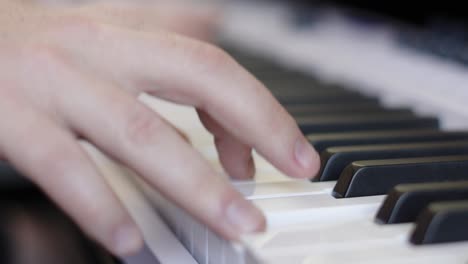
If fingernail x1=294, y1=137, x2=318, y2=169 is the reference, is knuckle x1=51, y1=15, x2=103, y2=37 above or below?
above

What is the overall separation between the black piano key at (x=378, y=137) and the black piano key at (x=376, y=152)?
29 millimetres

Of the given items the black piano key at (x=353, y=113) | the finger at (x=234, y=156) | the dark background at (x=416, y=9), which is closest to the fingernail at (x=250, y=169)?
the finger at (x=234, y=156)

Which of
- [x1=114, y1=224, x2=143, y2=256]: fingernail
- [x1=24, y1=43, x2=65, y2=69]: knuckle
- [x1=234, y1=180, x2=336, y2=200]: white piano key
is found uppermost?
[x1=24, y1=43, x2=65, y2=69]: knuckle

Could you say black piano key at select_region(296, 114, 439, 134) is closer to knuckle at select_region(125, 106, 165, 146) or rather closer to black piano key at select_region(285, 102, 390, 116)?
black piano key at select_region(285, 102, 390, 116)

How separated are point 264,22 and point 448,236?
1361 millimetres

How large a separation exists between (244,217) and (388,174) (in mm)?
159

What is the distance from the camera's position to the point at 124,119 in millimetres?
519

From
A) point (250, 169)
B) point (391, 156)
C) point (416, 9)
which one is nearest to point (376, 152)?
point (391, 156)

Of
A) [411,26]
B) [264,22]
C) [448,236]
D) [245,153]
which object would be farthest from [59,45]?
[264,22]

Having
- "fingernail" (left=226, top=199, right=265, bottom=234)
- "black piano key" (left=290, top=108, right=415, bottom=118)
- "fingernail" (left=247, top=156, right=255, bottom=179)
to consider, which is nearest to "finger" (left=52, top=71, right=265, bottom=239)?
"fingernail" (left=226, top=199, right=265, bottom=234)

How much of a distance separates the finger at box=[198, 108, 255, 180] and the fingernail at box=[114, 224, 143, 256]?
0.47 feet

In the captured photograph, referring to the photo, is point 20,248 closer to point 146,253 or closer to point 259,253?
point 146,253

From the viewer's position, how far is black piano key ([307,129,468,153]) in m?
0.69

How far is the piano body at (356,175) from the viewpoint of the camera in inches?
18.2
